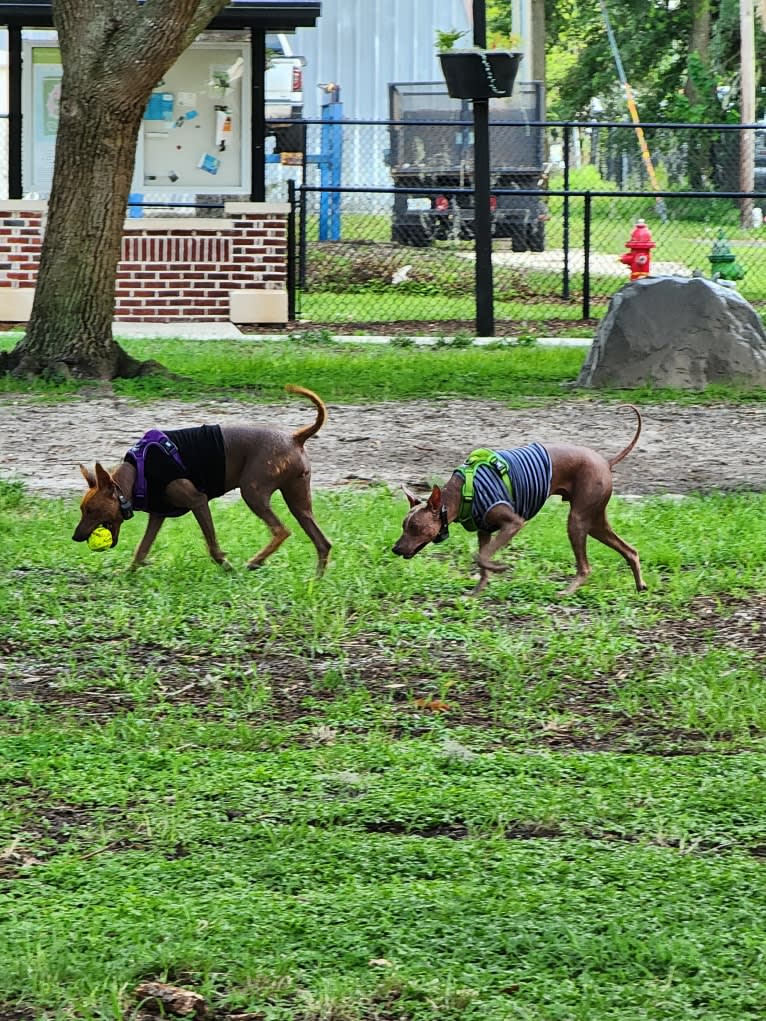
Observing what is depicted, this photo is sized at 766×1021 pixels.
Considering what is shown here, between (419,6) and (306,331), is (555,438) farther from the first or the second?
(419,6)

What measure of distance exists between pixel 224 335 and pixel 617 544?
9879 millimetres

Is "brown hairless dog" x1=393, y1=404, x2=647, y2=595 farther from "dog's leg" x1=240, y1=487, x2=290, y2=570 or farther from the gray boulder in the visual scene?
the gray boulder

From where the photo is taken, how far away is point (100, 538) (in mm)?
6770

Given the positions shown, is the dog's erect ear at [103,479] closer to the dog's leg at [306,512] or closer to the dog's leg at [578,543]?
the dog's leg at [306,512]

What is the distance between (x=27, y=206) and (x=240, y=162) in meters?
2.18

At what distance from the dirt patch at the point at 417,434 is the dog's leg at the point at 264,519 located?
5.73 ft

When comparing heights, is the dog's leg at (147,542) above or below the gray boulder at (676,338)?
below

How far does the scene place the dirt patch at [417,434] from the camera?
9.60m

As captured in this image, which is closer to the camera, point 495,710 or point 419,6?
point 495,710

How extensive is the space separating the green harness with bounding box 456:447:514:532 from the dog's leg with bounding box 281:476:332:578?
846 millimetres

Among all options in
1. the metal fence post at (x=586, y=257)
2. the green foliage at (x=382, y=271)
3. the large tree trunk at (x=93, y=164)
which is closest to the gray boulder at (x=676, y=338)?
the large tree trunk at (x=93, y=164)

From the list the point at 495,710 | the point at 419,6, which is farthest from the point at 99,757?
the point at 419,6

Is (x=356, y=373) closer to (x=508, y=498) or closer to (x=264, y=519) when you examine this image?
(x=264, y=519)

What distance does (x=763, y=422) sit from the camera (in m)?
11.5
